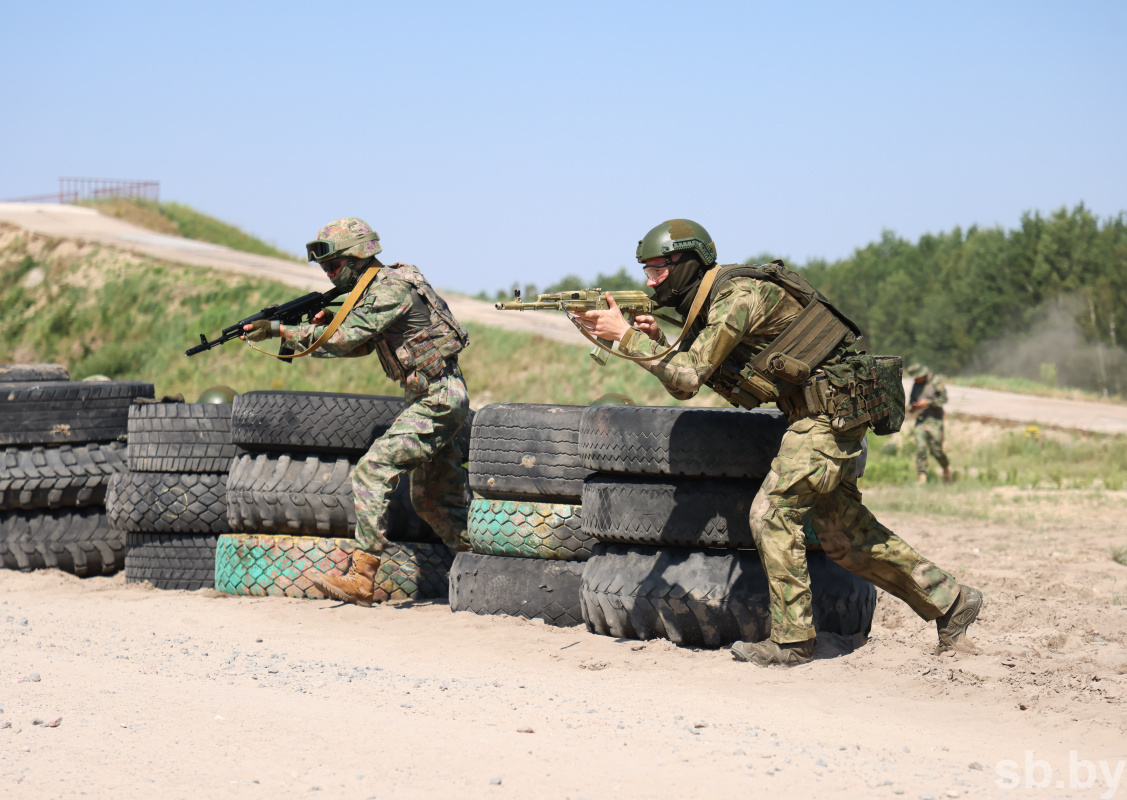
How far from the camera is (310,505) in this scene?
261 inches

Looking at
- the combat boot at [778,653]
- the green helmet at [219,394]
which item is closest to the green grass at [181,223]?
Result: the green helmet at [219,394]

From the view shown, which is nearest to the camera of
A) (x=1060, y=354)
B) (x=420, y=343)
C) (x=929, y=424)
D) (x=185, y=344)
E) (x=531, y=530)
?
(x=531, y=530)

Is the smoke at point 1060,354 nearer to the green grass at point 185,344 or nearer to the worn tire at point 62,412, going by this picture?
the green grass at point 185,344

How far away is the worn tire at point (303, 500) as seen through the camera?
6.63 meters

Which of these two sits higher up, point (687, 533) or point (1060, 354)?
point (1060, 354)

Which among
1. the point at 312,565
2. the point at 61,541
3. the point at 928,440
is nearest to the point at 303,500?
the point at 312,565

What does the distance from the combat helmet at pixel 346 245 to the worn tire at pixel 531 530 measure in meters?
1.66

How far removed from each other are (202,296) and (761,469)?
975 inches

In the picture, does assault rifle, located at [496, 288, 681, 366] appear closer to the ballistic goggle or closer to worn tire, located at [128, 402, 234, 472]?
the ballistic goggle

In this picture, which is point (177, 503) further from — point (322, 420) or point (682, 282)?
point (682, 282)

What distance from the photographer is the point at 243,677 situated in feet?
15.8

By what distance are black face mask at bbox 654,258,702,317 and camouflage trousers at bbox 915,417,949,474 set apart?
10564 millimetres

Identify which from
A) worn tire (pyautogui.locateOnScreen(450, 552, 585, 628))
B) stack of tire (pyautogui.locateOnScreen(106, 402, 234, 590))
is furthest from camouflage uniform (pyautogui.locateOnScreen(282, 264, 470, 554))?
stack of tire (pyautogui.locateOnScreen(106, 402, 234, 590))

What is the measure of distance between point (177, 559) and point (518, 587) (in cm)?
266
